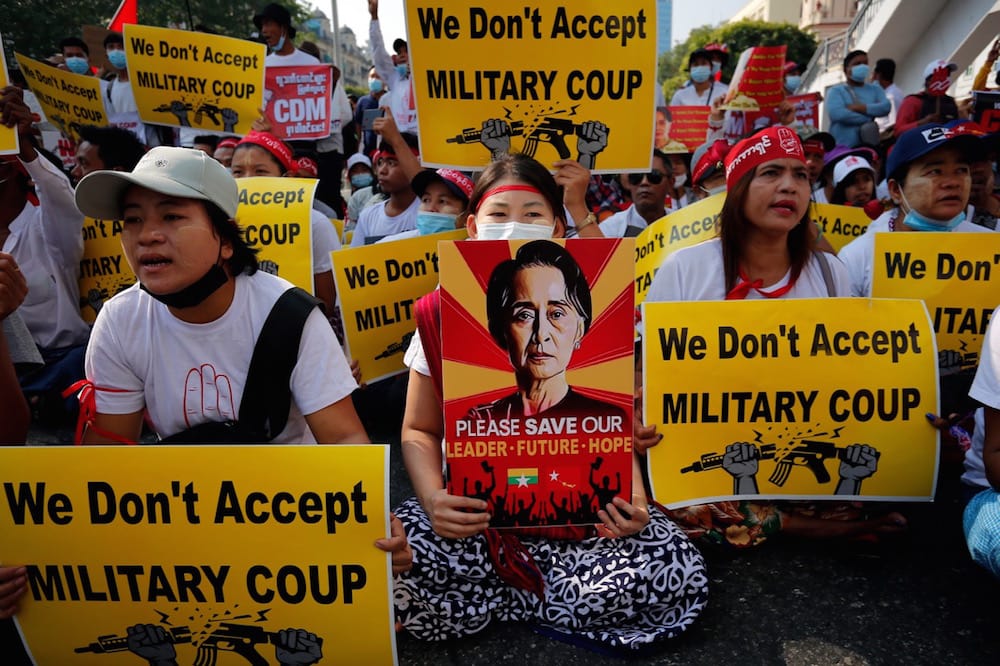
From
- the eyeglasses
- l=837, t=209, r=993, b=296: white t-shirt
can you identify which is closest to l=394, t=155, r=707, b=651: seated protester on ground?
l=837, t=209, r=993, b=296: white t-shirt

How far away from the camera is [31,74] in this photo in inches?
227

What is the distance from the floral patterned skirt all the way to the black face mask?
0.94 meters

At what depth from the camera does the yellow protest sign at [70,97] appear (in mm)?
5910

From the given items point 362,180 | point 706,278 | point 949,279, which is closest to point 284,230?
point 706,278

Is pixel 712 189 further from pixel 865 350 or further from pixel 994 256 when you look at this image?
pixel 865 350

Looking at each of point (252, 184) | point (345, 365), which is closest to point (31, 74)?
point (252, 184)

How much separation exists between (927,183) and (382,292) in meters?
2.76

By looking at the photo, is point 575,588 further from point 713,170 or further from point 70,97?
point 70,97

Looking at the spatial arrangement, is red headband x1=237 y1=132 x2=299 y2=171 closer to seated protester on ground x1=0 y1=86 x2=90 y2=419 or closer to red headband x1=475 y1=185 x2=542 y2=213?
seated protester on ground x1=0 y1=86 x2=90 y2=419

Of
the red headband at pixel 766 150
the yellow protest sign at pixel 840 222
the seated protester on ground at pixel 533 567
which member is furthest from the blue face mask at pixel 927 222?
the seated protester on ground at pixel 533 567

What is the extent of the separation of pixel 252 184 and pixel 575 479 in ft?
9.35

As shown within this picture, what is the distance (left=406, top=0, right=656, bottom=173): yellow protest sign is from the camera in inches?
123

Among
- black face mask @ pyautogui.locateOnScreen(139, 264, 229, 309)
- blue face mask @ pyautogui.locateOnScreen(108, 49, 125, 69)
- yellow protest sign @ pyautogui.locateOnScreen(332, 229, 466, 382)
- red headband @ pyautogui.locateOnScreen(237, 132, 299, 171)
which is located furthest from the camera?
blue face mask @ pyautogui.locateOnScreen(108, 49, 125, 69)

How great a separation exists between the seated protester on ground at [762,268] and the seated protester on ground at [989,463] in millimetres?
429
